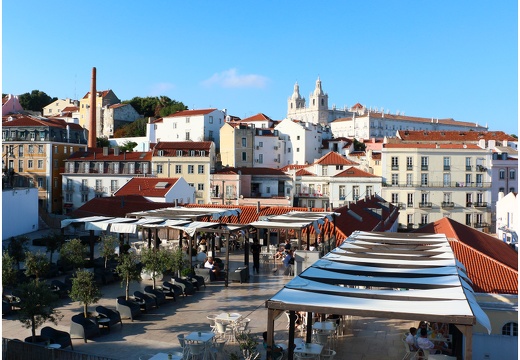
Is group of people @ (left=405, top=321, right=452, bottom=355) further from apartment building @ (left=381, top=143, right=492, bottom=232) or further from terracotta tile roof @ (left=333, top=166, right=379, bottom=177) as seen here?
terracotta tile roof @ (left=333, top=166, right=379, bottom=177)

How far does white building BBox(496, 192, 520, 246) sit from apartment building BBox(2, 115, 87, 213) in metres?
41.9

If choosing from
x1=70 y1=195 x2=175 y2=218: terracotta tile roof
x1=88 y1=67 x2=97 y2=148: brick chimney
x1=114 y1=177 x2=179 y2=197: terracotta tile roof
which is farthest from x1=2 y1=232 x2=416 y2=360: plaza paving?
x1=88 y1=67 x2=97 y2=148: brick chimney

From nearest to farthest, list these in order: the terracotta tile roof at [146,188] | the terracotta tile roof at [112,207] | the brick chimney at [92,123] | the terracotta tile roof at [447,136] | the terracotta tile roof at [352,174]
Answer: the terracotta tile roof at [112,207]
the terracotta tile roof at [146,188]
the terracotta tile roof at [352,174]
the brick chimney at [92,123]
the terracotta tile roof at [447,136]

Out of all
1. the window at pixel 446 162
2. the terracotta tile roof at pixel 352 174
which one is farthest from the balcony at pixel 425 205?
the terracotta tile roof at pixel 352 174

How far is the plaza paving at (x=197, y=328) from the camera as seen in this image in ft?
39.3

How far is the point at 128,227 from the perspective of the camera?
21.2 m

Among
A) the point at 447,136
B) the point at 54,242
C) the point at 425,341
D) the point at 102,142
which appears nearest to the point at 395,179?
the point at 447,136

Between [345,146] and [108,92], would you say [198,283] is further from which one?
[108,92]

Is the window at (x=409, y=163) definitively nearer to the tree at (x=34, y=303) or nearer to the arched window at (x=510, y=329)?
the arched window at (x=510, y=329)

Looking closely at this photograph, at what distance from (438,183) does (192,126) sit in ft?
120

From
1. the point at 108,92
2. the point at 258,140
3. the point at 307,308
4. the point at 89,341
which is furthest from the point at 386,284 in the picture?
the point at 108,92

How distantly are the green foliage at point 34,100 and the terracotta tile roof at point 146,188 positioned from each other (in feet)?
257

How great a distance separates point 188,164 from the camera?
59000 millimetres

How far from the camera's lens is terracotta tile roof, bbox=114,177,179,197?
1812 inches
